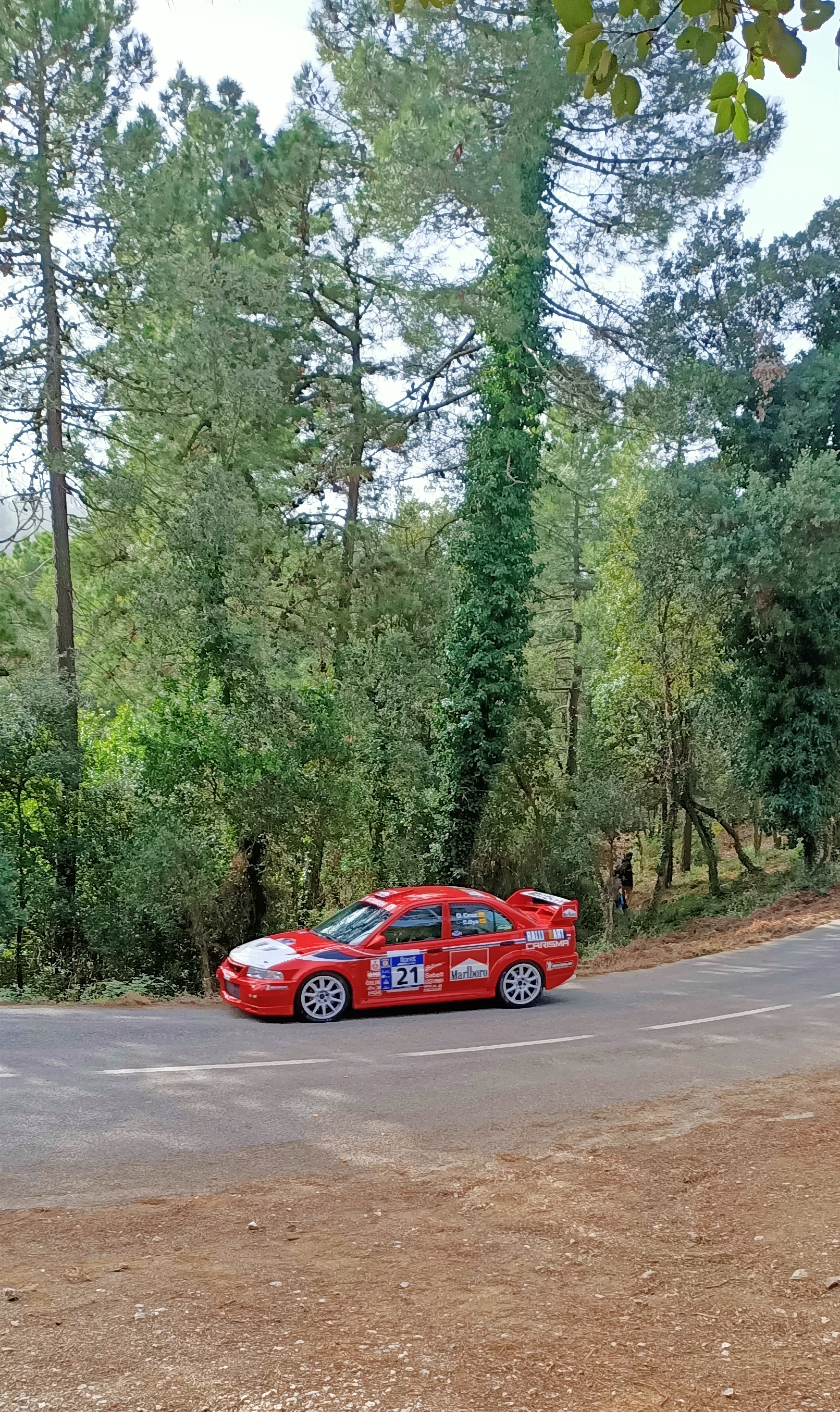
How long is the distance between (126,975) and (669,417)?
55.3 feet

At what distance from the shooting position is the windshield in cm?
1304

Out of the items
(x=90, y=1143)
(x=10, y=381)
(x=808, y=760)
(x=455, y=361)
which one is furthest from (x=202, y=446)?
(x=90, y=1143)

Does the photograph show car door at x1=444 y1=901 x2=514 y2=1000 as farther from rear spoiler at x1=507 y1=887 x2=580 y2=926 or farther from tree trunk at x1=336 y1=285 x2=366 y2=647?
tree trunk at x1=336 y1=285 x2=366 y2=647

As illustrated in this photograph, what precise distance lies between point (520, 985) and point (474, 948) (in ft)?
2.81

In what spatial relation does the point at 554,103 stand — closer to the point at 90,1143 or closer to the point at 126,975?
the point at 126,975

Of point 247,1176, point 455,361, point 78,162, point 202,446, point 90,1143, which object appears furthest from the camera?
point 455,361

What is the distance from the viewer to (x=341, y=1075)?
9.73 meters

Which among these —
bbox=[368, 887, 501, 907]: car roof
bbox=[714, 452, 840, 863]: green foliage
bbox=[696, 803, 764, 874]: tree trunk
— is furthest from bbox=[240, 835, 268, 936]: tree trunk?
bbox=[696, 803, 764, 874]: tree trunk

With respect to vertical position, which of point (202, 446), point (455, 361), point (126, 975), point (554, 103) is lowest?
point (126, 975)

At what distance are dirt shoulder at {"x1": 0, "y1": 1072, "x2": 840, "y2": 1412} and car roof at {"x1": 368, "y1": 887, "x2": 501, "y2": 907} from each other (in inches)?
239

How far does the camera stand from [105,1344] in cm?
439

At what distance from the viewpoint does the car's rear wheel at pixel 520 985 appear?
13.6 meters

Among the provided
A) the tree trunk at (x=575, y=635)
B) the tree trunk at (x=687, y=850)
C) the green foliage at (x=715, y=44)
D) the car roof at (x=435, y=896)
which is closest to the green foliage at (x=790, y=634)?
the tree trunk at (x=687, y=850)

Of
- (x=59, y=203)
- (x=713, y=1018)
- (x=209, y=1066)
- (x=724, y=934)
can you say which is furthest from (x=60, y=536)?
(x=724, y=934)
